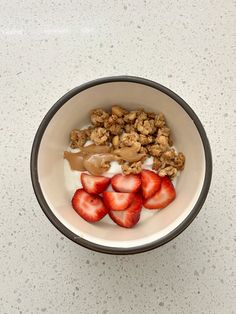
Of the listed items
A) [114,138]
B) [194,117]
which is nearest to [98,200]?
[114,138]

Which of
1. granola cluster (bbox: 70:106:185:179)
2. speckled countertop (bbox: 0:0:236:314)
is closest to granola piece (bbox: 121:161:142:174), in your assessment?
granola cluster (bbox: 70:106:185:179)

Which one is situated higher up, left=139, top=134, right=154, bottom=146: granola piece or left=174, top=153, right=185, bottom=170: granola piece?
left=139, top=134, right=154, bottom=146: granola piece

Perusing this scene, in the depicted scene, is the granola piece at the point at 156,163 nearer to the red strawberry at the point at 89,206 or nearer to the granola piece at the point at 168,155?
the granola piece at the point at 168,155

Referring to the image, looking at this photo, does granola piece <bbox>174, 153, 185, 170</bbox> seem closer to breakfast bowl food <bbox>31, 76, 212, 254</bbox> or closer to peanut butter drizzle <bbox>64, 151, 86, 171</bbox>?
breakfast bowl food <bbox>31, 76, 212, 254</bbox>

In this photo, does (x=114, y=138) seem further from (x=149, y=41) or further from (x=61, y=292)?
(x=61, y=292)

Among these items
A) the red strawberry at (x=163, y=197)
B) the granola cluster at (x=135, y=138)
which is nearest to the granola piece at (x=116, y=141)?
the granola cluster at (x=135, y=138)

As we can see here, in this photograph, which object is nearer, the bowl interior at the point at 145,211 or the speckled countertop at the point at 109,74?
the bowl interior at the point at 145,211
